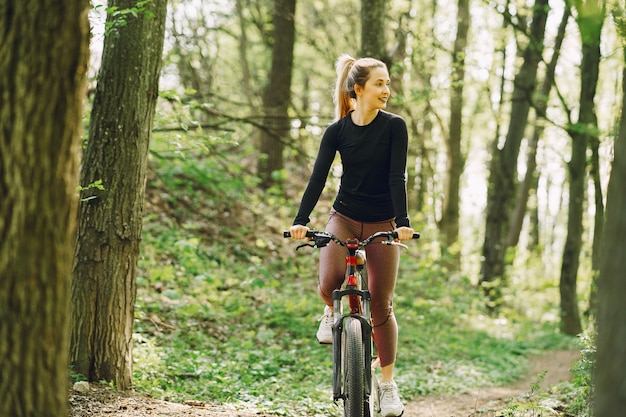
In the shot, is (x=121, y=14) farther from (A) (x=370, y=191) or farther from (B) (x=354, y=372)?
(B) (x=354, y=372)

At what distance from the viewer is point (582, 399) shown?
5.16 metres

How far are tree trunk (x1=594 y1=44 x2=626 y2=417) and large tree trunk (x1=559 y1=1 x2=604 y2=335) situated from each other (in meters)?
10.1

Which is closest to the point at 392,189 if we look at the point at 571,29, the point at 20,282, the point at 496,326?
the point at 20,282

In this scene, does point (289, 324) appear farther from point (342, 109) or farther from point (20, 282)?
point (20, 282)

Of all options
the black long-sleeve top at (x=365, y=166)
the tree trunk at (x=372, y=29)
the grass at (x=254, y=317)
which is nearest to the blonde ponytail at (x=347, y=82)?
the black long-sleeve top at (x=365, y=166)

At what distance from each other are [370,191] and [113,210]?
6.43 ft

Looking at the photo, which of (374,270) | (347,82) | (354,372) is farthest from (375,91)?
(354,372)

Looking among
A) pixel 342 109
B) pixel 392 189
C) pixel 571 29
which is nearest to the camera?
pixel 392 189

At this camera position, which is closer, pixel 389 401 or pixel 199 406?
pixel 389 401

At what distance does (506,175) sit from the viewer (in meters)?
14.6

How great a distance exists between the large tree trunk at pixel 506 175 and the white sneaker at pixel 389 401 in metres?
9.35

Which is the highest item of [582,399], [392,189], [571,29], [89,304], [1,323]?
[571,29]

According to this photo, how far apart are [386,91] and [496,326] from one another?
29.4 ft

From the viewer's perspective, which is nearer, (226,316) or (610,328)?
(610,328)
